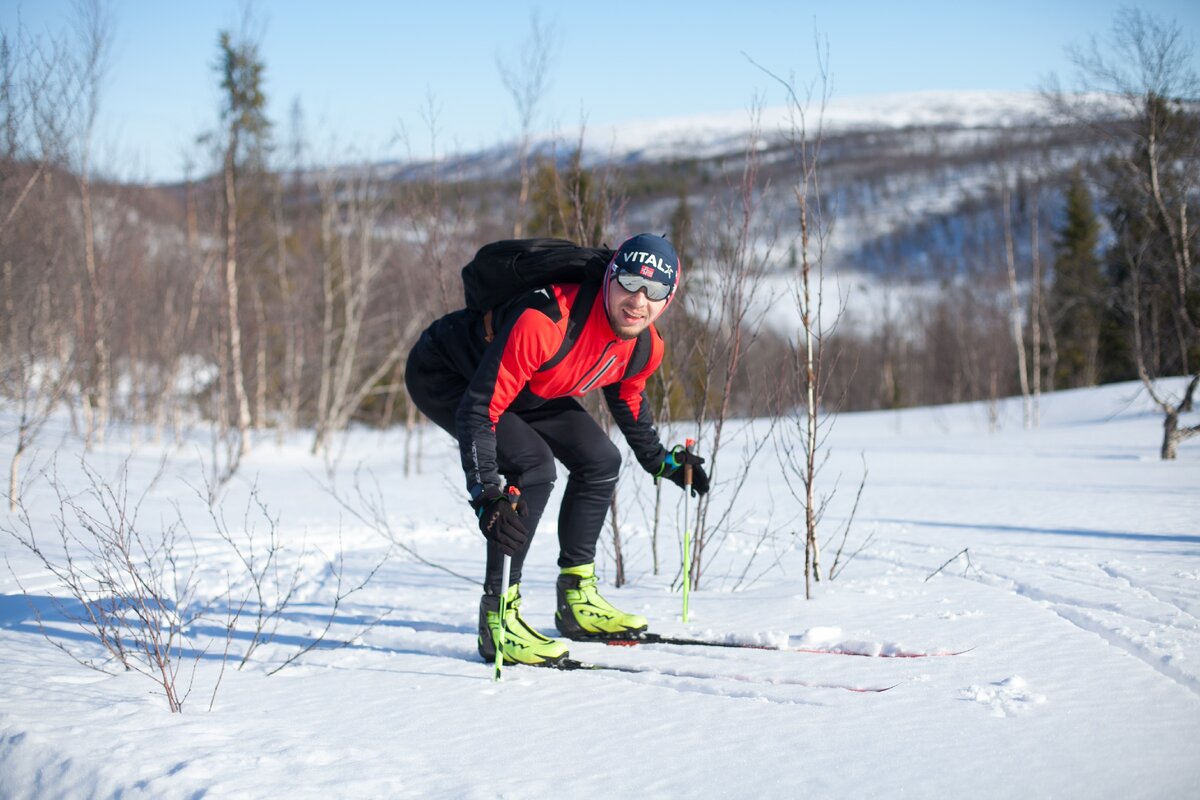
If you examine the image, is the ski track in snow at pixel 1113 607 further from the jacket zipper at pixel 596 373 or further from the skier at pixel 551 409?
the jacket zipper at pixel 596 373

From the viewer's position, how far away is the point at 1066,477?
9.95m

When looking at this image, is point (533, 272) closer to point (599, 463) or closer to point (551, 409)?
point (551, 409)

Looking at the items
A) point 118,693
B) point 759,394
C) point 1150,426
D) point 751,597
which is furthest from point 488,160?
point 1150,426

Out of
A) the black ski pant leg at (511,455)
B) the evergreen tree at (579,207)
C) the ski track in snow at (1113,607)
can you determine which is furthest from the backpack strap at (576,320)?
the ski track in snow at (1113,607)

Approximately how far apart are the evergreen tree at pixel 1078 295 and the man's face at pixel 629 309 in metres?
29.5

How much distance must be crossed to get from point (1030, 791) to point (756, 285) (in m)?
2.85

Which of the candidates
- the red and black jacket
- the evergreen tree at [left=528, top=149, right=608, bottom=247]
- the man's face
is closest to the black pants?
the red and black jacket

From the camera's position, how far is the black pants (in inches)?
130

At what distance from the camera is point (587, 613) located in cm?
358

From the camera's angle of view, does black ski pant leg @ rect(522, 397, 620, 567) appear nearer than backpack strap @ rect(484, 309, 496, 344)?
No

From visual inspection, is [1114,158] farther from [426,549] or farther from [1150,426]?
[426,549]

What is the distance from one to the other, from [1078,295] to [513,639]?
3172 centimetres

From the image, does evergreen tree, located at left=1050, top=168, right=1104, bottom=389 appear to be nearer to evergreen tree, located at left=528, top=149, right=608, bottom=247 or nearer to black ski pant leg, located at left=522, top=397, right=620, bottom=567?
evergreen tree, located at left=528, top=149, right=608, bottom=247

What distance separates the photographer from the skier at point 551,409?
2977 mm
